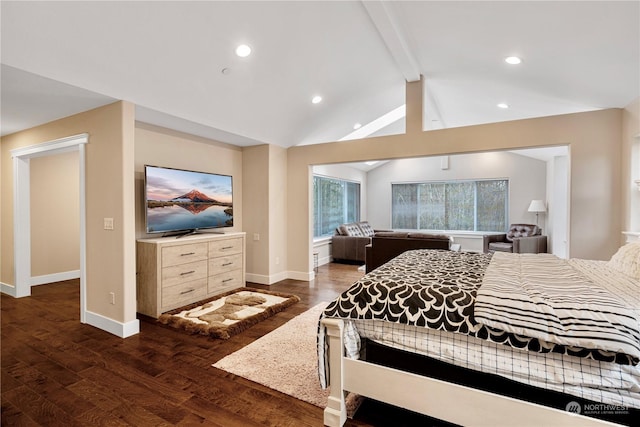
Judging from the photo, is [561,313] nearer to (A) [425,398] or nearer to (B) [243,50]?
(A) [425,398]

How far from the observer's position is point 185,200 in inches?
162

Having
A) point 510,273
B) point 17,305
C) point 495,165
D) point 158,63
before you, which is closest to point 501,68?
point 510,273

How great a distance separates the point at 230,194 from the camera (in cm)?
483

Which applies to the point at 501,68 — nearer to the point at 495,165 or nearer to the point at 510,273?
the point at 510,273

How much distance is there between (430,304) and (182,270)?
314 cm

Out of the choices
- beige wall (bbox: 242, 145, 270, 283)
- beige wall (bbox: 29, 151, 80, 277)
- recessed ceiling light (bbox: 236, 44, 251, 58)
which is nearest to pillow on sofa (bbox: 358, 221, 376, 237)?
beige wall (bbox: 242, 145, 270, 283)

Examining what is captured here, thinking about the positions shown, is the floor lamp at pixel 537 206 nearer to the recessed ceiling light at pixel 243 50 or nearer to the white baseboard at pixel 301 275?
the white baseboard at pixel 301 275

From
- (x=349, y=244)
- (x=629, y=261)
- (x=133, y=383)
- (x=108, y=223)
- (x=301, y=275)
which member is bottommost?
(x=133, y=383)

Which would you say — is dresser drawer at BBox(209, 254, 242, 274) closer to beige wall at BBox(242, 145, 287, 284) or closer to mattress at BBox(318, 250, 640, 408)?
beige wall at BBox(242, 145, 287, 284)

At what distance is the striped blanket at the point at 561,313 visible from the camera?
1.31 metres

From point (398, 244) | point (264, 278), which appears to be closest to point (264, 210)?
point (264, 278)

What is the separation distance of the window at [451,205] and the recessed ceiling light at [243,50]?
21.9ft

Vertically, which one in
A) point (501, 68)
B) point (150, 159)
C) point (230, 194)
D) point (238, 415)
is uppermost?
point (501, 68)

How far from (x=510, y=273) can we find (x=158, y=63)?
338 centimetres
